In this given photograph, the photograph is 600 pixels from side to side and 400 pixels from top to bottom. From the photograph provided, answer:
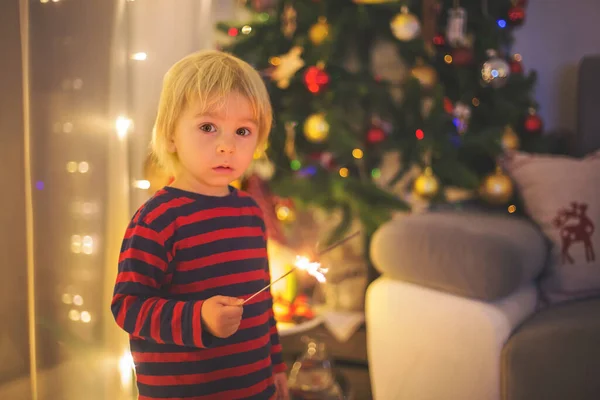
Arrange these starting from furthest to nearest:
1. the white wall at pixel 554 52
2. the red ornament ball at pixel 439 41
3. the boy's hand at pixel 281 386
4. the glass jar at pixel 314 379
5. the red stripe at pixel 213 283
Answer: the white wall at pixel 554 52 < the red ornament ball at pixel 439 41 < the glass jar at pixel 314 379 < the boy's hand at pixel 281 386 < the red stripe at pixel 213 283

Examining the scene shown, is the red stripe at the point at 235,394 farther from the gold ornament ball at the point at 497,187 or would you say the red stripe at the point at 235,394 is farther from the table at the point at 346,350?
the gold ornament ball at the point at 497,187

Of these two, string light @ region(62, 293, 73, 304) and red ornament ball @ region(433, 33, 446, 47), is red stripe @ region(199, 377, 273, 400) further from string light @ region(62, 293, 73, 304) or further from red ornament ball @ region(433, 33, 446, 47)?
red ornament ball @ region(433, 33, 446, 47)

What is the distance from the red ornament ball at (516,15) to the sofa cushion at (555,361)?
1131 millimetres

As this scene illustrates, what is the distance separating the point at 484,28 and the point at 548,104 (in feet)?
1.52

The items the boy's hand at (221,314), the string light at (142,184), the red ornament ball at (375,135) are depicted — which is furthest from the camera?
the red ornament ball at (375,135)

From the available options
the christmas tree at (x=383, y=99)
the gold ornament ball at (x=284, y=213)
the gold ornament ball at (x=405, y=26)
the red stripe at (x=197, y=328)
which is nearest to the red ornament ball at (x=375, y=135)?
the christmas tree at (x=383, y=99)

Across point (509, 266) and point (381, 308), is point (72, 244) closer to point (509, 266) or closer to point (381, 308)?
point (381, 308)

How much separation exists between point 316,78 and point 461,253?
708 mm

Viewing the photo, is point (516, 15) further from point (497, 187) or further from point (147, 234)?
point (147, 234)

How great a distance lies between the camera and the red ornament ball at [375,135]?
5.57ft

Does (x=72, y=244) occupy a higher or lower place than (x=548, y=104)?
lower

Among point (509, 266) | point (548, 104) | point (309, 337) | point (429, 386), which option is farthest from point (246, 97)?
point (548, 104)

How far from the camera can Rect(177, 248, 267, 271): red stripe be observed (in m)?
0.83

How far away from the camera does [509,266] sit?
3.86ft
